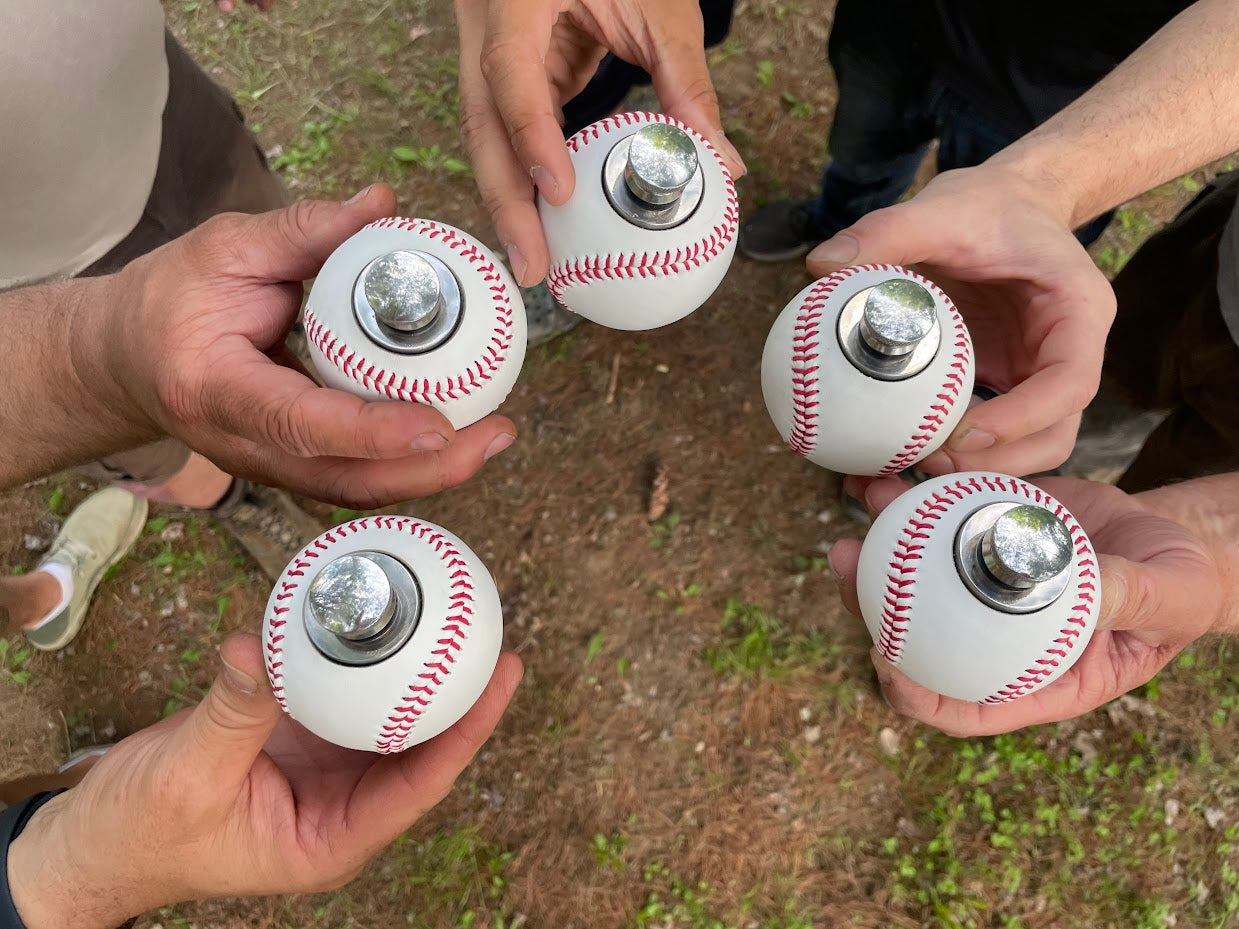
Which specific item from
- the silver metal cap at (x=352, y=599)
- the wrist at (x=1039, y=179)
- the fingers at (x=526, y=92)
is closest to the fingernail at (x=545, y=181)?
the fingers at (x=526, y=92)

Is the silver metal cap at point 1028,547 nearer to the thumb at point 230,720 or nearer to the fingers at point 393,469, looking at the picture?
the fingers at point 393,469

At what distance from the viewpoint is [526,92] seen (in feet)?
7.08

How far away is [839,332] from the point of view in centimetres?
220

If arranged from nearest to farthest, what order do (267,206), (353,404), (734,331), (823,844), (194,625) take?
(353,404) → (267,206) → (823,844) → (194,625) → (734,331)

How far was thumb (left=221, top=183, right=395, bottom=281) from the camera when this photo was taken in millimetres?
2111

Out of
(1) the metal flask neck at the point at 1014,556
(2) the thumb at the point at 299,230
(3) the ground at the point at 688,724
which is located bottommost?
(3) the ground at the point at 688,724

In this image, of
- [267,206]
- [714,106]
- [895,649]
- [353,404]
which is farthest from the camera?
[267,206]

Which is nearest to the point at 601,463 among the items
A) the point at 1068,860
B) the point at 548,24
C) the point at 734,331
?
the point at 734,331

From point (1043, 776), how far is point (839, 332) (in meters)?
2.53

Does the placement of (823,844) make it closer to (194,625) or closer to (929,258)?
(929,258)

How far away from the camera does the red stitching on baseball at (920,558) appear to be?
1.97 meters

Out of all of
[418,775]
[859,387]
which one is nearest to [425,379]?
[418,775]

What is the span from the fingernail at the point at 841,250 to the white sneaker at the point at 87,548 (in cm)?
332

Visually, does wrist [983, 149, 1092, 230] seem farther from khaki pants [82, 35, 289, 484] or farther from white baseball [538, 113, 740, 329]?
khaki pants [82, 35, 289, 484]
